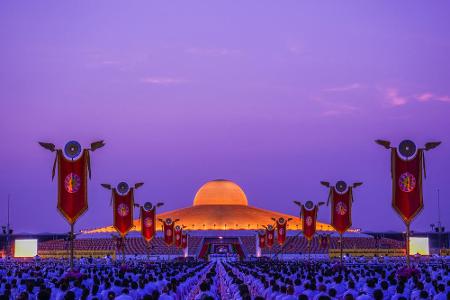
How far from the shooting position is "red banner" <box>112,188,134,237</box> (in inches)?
1943

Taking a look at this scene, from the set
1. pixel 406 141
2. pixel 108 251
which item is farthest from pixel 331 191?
pixel 108 251

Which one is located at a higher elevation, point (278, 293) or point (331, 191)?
point (331, 191)

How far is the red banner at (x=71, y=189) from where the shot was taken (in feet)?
117

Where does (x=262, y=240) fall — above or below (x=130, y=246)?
above

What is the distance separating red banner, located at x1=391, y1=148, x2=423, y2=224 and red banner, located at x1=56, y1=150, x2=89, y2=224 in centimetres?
1471

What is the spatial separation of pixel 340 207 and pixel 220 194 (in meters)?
127

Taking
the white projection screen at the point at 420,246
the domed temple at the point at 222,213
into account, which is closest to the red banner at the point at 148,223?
the white projection screen at the point at 420,246

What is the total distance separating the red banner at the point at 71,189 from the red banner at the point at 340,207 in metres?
19.2

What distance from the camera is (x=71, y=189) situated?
35.7 meters

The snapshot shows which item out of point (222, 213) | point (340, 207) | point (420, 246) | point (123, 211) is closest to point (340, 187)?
point (340, 207)

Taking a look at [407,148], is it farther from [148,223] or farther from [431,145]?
[148,223]

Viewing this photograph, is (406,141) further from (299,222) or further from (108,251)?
(299,222)

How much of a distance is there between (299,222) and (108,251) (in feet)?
175

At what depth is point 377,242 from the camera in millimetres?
113375
